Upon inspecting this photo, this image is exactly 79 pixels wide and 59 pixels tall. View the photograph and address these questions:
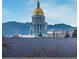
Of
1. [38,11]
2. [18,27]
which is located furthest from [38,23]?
[18,27]

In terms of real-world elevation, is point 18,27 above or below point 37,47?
above

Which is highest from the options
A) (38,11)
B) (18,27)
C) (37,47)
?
(38,11)

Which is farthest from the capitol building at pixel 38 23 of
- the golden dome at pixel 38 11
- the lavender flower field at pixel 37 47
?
the lavender flower field at pixel 37 47

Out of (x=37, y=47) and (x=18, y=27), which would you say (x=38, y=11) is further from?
(x=37, y=47)

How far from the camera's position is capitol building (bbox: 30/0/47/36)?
4832mm

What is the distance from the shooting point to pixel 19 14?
4820 millimetres

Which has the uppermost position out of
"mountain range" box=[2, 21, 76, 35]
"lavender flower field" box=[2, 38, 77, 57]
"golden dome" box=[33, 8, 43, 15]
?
"golden dome" box=[33, 8, 43, 15]

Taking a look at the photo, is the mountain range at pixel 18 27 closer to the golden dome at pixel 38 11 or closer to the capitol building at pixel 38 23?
the capitol building at pixel 38 23

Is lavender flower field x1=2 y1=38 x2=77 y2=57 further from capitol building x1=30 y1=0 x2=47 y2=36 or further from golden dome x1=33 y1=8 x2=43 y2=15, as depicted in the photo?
golden dome x1=33 y1=8 x2=43 y2=15

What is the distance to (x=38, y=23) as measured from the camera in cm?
487

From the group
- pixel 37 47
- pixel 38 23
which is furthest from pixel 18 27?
pixel 37 47

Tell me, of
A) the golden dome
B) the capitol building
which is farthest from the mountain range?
the golden dome

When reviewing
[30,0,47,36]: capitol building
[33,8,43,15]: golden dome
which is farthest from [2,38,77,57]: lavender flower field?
[33,8,43,15]: golden dome

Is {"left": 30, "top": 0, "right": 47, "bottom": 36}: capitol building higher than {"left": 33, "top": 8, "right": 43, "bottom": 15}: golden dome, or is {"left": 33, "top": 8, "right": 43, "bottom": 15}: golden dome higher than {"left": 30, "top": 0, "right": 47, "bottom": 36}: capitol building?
{"left": 33, "top": 8, "right": 43, "bottom": 15}: golden dome
